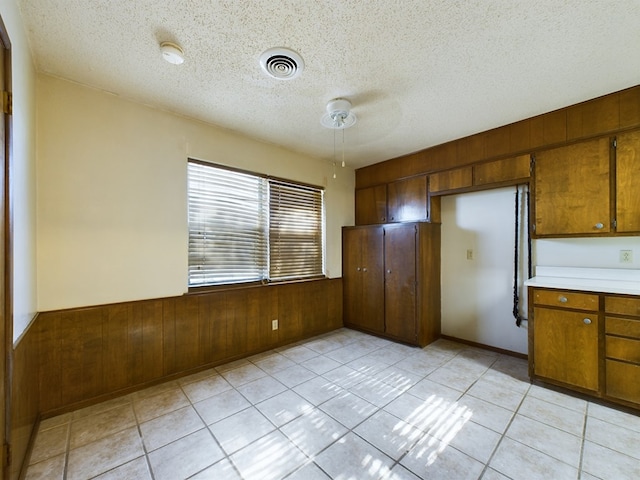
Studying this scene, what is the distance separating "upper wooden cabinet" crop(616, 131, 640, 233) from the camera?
82.3 inches

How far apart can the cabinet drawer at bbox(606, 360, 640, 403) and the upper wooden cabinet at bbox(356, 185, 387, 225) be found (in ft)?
8.46

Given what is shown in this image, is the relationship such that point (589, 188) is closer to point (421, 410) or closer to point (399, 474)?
point (421, 410)

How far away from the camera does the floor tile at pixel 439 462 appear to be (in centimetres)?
144

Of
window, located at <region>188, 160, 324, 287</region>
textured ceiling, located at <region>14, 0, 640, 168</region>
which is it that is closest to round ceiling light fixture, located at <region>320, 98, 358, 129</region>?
textured ceiling, located at <region>14, 0, 640, 168</region>

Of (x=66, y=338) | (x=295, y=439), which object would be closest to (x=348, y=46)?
(x=295, y=439)

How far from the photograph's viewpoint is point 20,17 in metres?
1.44

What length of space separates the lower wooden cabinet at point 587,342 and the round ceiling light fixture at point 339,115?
89.8 inches

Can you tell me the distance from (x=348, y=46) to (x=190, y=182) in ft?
6.12

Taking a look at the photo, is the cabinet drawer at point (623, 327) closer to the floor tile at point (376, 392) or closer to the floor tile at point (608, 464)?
the floor tile at point (608, 464)

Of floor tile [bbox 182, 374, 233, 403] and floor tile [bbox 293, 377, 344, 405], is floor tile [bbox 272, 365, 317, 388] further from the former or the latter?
floor tile [bbox 182, 374, 233, 403]

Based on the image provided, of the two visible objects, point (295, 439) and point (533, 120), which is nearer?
point (295, 439)

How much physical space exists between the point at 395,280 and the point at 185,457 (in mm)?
2666

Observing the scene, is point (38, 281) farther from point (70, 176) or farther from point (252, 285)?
point (252, 285)

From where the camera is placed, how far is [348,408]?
79.9 inches
